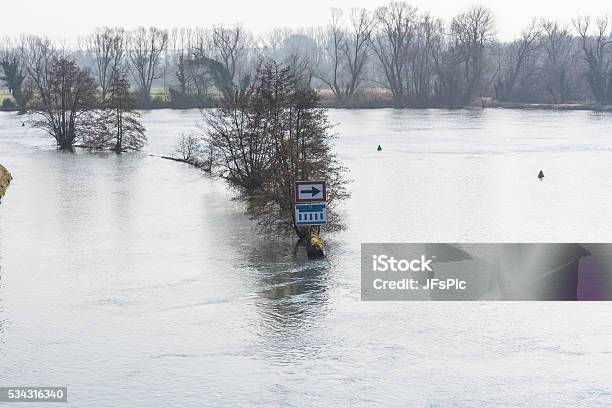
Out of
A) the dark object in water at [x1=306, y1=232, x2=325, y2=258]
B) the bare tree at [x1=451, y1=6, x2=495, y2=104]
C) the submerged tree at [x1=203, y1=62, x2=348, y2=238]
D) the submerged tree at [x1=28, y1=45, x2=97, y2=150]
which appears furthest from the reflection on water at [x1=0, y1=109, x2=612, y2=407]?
the bare tree at [x1=451, y1=6, x2=495, y2=104]

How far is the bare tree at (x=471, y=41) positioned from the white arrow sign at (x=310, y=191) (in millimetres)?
126829

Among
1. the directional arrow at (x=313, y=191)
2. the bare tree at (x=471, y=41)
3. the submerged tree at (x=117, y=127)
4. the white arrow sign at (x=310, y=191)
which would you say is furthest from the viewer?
the bare tree at (x=471, y=41)

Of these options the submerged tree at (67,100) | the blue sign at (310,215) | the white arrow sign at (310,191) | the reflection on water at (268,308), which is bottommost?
the reflection on water at (268,308)

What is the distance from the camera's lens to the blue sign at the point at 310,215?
127 ft

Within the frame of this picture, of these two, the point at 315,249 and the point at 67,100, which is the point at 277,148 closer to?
the point at 315,249

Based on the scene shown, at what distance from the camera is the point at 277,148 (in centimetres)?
4534

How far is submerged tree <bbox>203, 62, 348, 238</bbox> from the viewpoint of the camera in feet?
144

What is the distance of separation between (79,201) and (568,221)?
98.7ft

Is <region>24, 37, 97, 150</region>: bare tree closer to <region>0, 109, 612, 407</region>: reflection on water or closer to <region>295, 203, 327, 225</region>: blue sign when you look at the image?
<region>0, 109, 612, 407</region>: reflection on water

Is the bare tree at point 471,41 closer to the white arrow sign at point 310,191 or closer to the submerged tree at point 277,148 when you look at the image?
the submerged tree at point 277,148

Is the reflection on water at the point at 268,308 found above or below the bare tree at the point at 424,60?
below

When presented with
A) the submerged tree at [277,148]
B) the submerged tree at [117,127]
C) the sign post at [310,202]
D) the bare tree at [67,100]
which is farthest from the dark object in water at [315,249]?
the bare tree at [67,100]

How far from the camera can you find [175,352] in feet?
91.6

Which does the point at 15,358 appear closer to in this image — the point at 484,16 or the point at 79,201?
the point at 79,201
